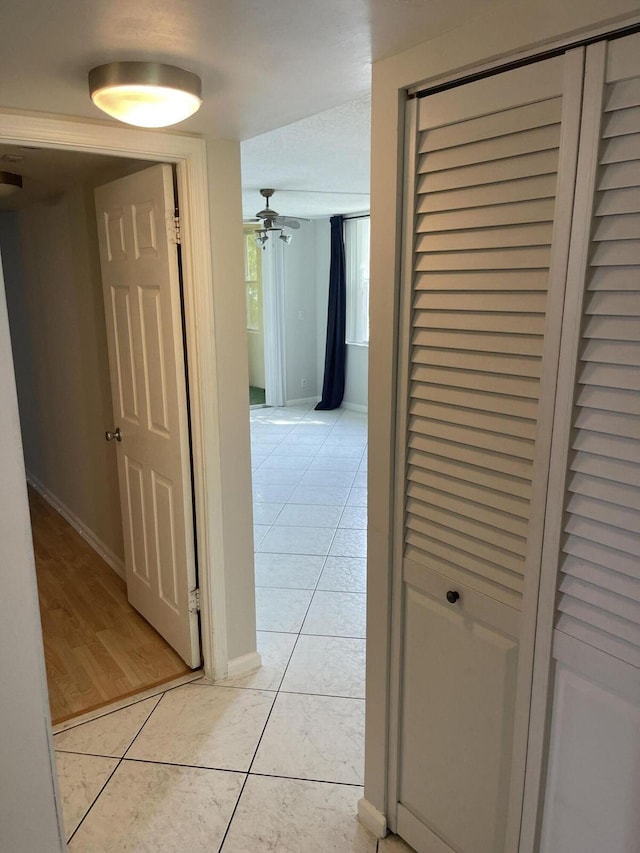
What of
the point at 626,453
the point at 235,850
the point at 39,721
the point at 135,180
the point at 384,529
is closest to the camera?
the point at 39,721

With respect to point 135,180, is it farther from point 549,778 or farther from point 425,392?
point 549,778

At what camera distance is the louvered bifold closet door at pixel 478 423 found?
122 cm

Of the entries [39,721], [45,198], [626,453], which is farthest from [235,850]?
[45,198]

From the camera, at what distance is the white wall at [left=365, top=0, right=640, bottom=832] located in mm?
1136

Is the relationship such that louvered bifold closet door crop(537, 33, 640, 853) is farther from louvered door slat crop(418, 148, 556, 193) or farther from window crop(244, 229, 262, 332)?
window crop(244, 229, 262, 332)

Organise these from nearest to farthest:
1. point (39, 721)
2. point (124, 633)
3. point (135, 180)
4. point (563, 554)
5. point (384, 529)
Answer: point (39, 721)
point (563, 554)
point (384, 529)
point (135, 180)
point (124, 633)

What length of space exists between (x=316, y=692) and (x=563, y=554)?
1.57 meters

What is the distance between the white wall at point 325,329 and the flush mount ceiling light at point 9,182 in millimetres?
4571

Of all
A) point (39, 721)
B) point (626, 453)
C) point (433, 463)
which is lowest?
point (39, 721)

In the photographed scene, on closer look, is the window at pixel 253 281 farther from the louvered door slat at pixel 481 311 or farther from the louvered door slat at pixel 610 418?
the louvered door slat at pixel 610 418

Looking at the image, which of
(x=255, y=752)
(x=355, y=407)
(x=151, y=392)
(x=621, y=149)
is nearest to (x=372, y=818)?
(x=255, y=752)

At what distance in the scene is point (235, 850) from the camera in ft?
6.03

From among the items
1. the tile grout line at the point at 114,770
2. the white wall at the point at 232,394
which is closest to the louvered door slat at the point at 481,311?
the white wall at the point at 232,394

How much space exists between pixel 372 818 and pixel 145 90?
2068mm
